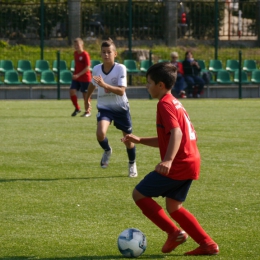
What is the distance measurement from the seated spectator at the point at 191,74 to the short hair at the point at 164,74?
20.5m

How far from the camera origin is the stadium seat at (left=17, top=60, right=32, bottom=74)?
27.8 m

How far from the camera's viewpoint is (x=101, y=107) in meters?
10.1

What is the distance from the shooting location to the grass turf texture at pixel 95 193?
6227 mm

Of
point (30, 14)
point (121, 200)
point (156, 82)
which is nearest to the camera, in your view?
point (156, 82)

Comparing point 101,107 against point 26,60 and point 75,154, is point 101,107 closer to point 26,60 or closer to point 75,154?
point 75,154

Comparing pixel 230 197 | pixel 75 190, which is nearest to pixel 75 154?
pixel 75 190

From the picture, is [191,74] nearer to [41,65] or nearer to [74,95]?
[41,65]

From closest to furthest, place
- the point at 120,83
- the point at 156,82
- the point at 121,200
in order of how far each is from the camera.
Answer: the point at 156,82 → the point at 121,200 → the point at 120,83

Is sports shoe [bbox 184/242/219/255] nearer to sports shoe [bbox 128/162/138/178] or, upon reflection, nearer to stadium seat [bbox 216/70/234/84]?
sports shoe [bbox 128/162/138/178]

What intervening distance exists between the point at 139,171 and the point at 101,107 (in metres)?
1.03

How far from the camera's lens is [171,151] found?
5.46 metres

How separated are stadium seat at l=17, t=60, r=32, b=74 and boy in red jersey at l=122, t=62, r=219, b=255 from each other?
73.7 ft

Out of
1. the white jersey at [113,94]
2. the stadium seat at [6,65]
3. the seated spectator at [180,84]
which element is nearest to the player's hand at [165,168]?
the white jersey at [113,94]

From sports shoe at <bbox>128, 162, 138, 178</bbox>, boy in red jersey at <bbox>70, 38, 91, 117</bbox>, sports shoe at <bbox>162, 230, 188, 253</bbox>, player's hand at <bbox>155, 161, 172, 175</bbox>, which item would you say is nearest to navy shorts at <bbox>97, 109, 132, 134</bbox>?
sports shoe at <bbox>128, 162, 138, 178</bbox>
